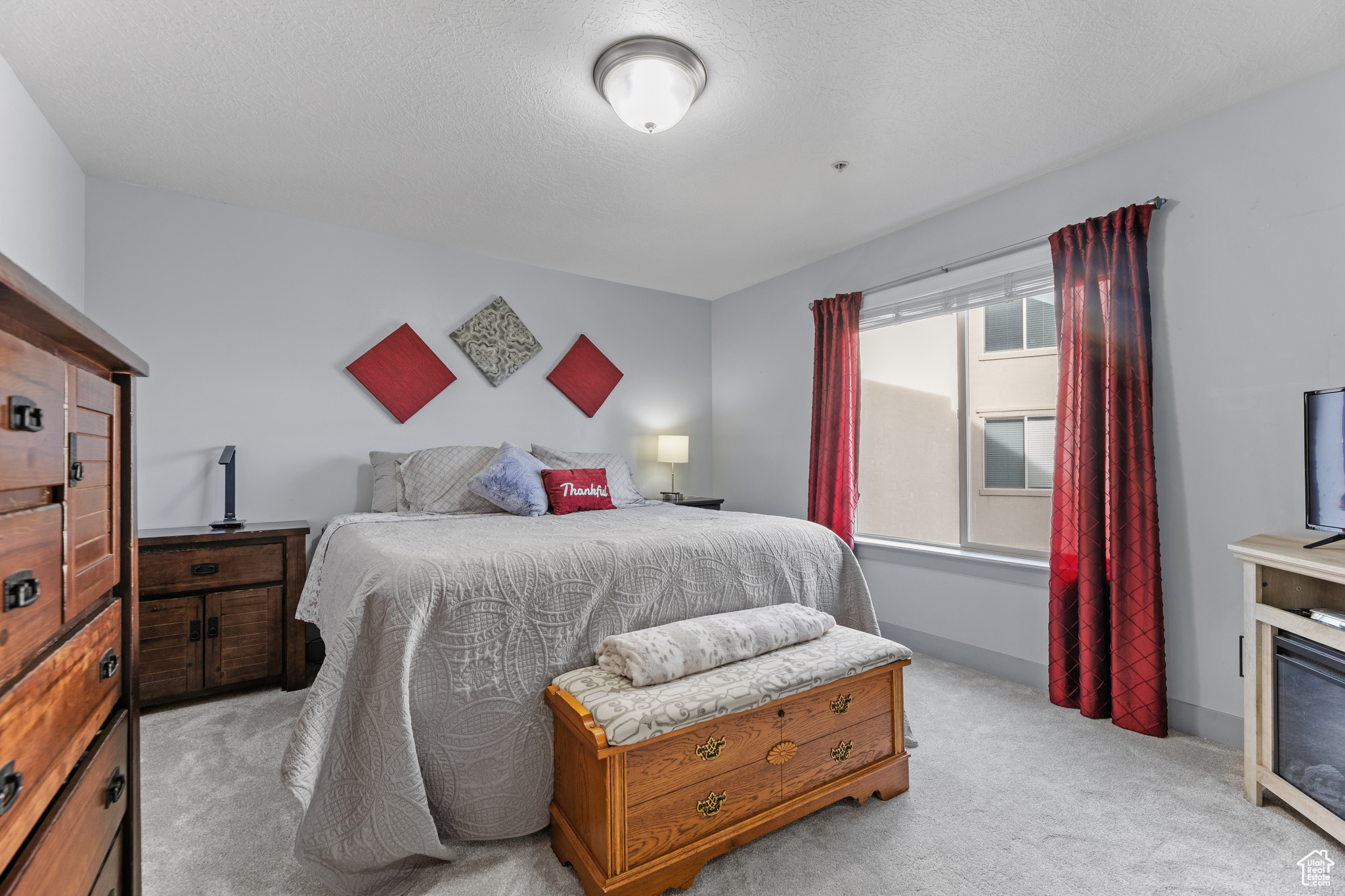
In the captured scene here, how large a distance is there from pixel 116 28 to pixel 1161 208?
3.75 meters

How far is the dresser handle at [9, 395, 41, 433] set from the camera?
647mm

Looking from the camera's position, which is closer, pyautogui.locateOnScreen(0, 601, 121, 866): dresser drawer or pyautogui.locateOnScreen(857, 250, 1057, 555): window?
pyautogui.locateOnScreen(0, 601, 121, 866): dresser drawer

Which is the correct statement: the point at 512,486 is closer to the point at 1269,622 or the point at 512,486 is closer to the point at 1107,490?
the point at 1107,490

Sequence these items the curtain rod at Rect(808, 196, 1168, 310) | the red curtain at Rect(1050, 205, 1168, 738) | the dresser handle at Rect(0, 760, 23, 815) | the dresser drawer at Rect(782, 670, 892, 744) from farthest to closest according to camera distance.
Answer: the curtain rod at Rect(808, 196, 1168, 310) < the red curtain at Rect(1050, 205, 1168, 738) < the dresser drawer at Rect(782, 670, 892, 744) < the dresser handle at Rect(0, 760, 23, 815)

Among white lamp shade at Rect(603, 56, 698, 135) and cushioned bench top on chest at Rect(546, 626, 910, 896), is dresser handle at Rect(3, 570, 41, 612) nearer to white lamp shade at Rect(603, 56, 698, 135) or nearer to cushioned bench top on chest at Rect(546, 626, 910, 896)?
cushioned bench top on chest at Rect(546, 626, 910, 896)

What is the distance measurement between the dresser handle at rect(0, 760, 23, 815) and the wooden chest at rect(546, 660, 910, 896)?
100cm

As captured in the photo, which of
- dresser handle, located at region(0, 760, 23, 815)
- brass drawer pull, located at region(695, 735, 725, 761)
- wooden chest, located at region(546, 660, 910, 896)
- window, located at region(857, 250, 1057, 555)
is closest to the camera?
dresser handle, located at region(0, 760, 23, 815)

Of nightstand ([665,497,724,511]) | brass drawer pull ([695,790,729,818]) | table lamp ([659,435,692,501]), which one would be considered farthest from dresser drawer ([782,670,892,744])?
table lamp ([659,435,692,501])

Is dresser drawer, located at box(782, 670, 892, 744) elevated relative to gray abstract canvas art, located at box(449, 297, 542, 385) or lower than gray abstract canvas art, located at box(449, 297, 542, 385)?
lower

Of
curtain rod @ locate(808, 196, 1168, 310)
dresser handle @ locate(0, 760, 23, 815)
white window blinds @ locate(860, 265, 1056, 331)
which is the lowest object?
dresser handle @ locate(0, 760, 23, 815)

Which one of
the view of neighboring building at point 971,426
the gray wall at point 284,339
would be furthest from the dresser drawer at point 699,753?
the gray wall at point 284,339

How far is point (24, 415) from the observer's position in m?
0.66

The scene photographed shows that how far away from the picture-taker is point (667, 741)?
59.9 inches

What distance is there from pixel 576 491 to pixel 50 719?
258 cm
